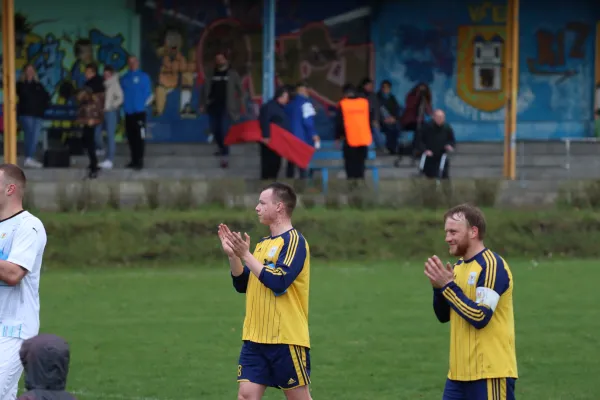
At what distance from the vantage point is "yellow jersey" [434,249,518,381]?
7.34 metres

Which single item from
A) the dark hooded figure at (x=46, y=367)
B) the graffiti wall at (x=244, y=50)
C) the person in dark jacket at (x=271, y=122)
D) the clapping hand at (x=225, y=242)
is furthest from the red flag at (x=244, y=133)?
the dark hooded figure at (x=46, y=367)

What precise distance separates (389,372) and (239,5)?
18.5 meters

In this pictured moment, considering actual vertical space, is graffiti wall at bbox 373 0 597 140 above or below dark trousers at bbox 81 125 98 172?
above

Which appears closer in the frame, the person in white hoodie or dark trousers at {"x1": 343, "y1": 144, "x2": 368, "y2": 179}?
dark trousers at {"x1": 343, "y1": 144, "x2": 368, "y2": 179}

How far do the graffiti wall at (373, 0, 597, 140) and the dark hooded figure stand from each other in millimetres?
24833

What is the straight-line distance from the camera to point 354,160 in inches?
928

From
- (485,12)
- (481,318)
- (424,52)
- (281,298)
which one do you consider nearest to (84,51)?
(424,52)

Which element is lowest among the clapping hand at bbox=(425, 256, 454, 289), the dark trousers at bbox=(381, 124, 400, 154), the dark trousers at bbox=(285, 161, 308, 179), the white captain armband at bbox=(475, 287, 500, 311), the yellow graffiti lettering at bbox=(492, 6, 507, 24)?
the dark trousers at bbox=(285, 161, 308, 179)

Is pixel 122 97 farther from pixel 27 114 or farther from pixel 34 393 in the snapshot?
pixel 34 393

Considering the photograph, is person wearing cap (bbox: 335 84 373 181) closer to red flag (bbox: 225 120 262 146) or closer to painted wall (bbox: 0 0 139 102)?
red flag (bbox: 225 120 262 146)

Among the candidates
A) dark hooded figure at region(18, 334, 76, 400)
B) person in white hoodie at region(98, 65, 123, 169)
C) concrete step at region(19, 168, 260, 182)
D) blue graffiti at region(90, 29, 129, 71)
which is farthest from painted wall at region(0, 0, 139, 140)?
dark hooded figure at region(18, 334, 76, 400)

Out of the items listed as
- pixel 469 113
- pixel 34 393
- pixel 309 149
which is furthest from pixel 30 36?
pixel 34 393

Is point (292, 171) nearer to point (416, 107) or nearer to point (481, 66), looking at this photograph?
point (416, 107)

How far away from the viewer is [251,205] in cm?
2169
